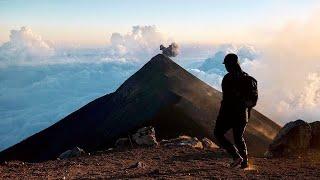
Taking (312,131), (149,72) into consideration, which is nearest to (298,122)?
(312,131)

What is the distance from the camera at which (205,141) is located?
86.0 feet

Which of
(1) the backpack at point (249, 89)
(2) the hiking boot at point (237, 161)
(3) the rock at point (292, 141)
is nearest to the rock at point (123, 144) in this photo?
(3) the rock at point (292, 141)

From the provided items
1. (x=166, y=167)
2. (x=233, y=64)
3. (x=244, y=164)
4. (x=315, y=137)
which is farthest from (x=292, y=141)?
(x=233, y=64)

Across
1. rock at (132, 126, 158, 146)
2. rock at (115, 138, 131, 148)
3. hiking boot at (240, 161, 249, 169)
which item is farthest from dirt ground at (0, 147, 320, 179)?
rock at (115, 138, 131, 148)

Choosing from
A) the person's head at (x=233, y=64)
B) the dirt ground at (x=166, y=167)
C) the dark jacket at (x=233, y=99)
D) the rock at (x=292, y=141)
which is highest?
the person's head at (x=233, y=64)

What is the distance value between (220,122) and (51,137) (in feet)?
131

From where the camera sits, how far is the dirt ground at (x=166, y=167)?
14.0 meters

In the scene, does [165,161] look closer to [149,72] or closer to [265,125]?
[265,125]

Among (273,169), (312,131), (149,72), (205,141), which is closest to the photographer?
(273,169)

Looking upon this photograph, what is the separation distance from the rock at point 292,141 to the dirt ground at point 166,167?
1330 mm

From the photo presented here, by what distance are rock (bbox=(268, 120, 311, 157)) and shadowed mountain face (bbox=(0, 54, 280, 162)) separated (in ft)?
50.7

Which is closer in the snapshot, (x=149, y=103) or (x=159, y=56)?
(x=149, y=103)

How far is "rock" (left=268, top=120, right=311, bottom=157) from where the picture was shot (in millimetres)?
20550

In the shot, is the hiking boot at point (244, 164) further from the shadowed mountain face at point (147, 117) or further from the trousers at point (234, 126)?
the shadowed mountain face at point (147, 117)
